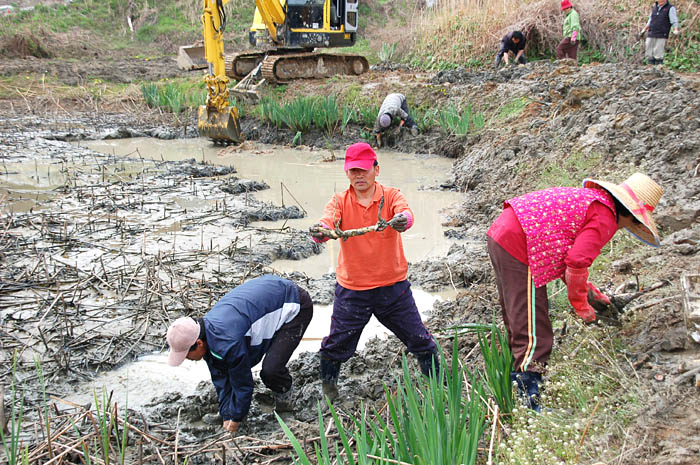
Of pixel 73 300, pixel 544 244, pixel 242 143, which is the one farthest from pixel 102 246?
pixel 242 143

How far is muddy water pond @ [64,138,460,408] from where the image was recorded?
380 centimetres

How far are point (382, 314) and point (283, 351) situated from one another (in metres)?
0.63

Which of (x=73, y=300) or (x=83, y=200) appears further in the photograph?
(x=83, y=200)

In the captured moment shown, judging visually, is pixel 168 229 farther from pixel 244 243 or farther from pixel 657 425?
pixel 657 425

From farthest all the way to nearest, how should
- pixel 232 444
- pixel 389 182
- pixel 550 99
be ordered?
pixel 550 99 < pixel 389 182 < pixel 232 444

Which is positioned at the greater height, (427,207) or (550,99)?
(550,99)

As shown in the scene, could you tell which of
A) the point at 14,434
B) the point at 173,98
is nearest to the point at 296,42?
the point at 173,98

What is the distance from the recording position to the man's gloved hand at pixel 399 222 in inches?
120

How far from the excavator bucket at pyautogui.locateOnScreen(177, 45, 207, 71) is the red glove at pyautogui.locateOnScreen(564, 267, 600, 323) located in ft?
50.7

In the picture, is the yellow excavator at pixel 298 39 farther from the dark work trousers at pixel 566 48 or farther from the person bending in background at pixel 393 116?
the dark work trousers at pixel 566 48

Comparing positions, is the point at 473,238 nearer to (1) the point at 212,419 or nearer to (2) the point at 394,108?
(1) the point at 212,419

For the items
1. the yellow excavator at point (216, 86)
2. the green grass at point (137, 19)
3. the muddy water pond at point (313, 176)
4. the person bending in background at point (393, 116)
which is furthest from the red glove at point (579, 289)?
the green grass at point (137, 19)

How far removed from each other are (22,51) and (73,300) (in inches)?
871

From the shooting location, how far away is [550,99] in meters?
9.51
